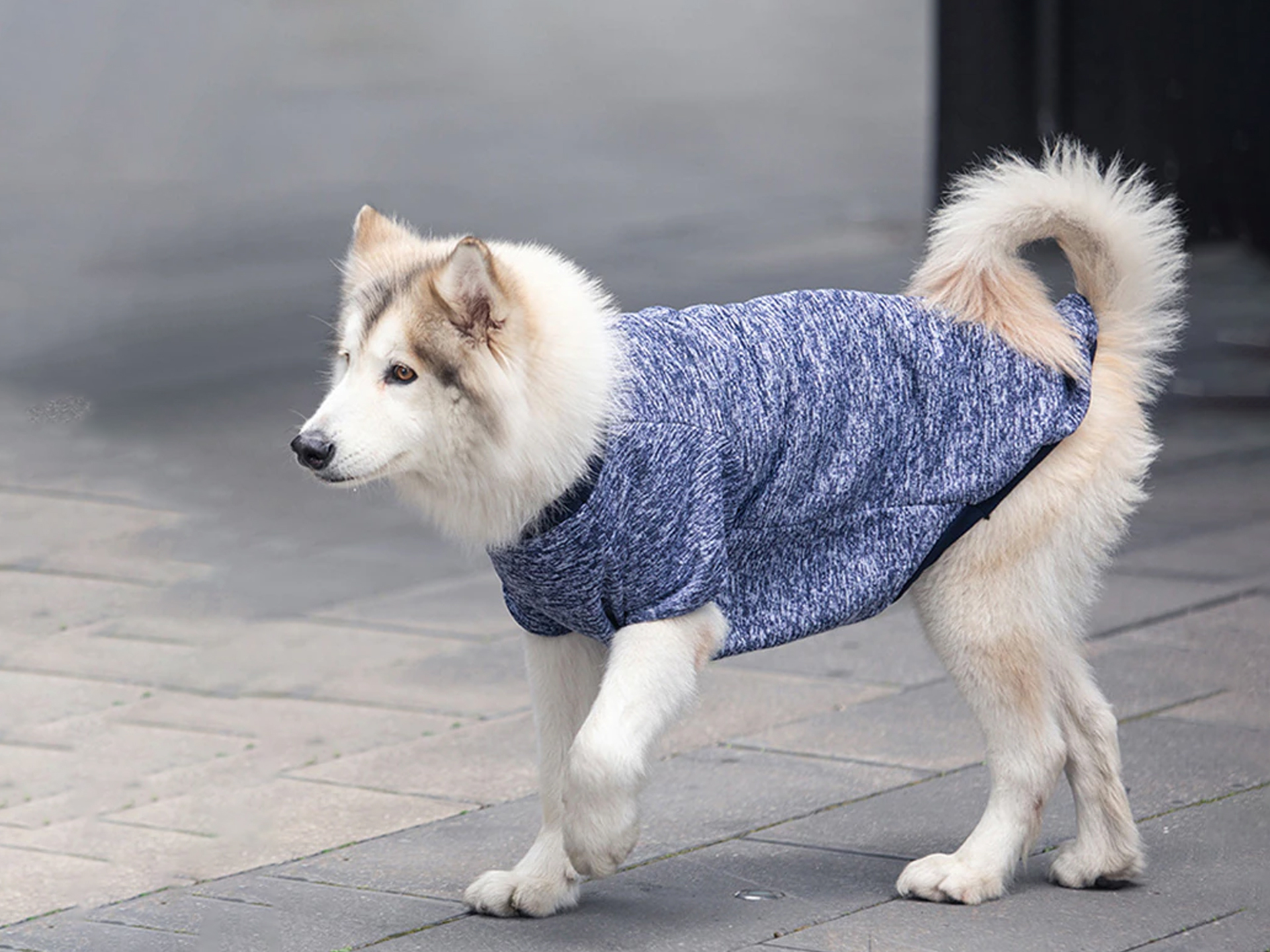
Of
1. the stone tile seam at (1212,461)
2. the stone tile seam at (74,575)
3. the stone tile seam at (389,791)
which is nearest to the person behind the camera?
the stone tile seam at (389,791)

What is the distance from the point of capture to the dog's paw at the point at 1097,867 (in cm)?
441

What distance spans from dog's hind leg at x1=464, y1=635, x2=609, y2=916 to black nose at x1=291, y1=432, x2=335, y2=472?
76 centimetres

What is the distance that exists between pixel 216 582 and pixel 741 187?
8.92 meters

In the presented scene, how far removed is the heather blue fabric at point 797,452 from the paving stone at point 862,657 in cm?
192

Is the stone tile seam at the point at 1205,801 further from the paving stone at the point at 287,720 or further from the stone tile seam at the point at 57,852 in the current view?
the stone tile seam at the point at 57,852

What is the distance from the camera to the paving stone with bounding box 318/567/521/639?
6965mm

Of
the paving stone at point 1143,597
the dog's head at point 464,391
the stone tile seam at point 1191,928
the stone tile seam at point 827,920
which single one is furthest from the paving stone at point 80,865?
the paving stone at point 1143,597

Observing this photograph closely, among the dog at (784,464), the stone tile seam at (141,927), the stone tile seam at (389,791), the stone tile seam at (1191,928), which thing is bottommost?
the stone tile seam at (389,791)

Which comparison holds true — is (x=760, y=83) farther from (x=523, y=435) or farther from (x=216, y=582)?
(x=523, y=435)

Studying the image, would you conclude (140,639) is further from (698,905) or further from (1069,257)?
(1069,257)

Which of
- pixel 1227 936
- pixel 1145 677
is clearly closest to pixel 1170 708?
pixel 1145 677

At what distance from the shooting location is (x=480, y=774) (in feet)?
17.9

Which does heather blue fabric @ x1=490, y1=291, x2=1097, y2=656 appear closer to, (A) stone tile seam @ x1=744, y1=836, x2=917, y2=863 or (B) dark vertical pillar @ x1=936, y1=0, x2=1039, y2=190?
(A) stone tile seam @ x1=744, y1=836, x2=917, y2=863

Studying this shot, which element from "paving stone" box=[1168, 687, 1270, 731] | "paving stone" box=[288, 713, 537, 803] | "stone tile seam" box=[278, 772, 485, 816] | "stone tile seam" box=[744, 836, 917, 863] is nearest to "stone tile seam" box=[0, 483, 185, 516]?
"paving stone" box=[288, 713, 537, 803]
